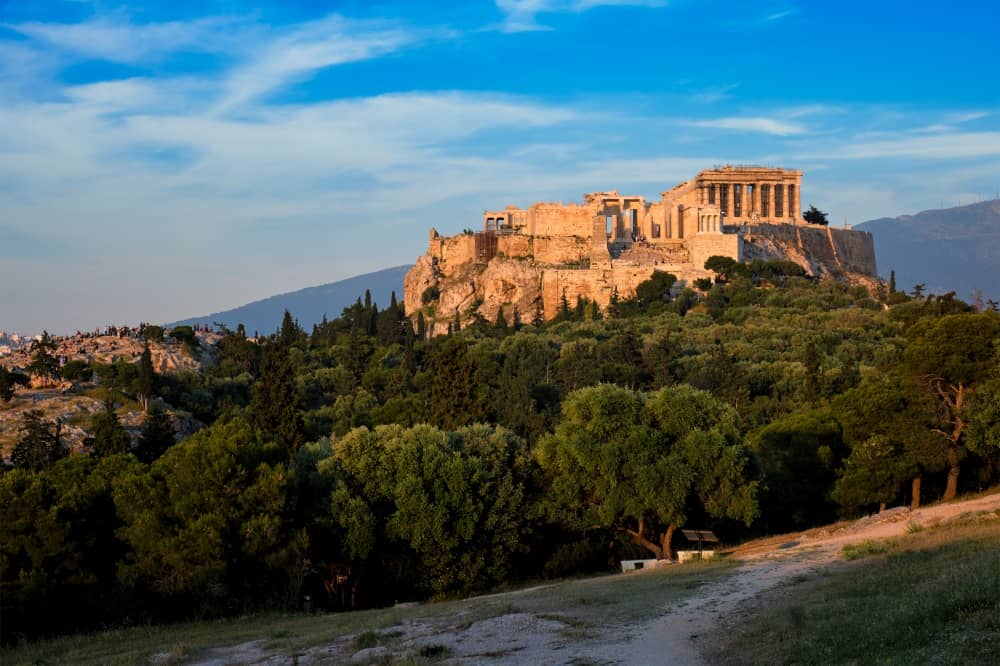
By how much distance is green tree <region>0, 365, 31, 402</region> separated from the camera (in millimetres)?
65750

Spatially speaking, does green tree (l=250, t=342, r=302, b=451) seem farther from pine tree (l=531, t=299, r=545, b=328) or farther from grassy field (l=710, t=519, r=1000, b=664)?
pine tree (l=531, t=299, r=545, b=328)

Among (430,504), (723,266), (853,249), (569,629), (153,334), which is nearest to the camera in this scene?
(569,629)

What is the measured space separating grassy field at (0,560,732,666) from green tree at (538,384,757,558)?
773 cm

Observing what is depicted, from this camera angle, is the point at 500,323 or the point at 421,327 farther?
the point at 421,327

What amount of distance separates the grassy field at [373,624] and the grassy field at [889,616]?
98.0 inches

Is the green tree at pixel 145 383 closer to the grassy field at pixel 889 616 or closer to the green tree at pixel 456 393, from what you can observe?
the green tree at pixel 456 393

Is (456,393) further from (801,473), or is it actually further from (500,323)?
(500,323)

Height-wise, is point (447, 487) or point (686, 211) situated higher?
point (686, 211)

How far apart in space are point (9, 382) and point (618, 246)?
5294 cm

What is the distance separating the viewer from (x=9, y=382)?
6650 centimetres

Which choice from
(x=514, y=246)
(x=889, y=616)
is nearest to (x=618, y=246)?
(x=514, y=246)

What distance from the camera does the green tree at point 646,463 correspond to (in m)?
34.1

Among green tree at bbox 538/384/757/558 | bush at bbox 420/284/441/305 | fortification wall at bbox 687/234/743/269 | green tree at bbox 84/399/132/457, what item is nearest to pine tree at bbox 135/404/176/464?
green tree at bbox 84/399/132/457

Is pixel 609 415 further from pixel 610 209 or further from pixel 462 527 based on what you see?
pixel 610 209
